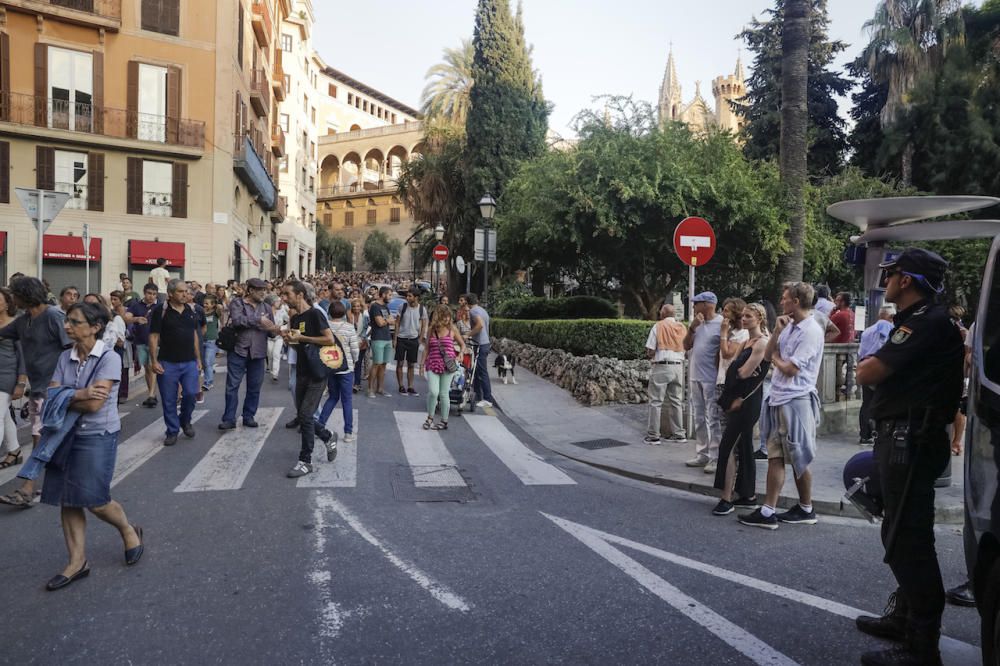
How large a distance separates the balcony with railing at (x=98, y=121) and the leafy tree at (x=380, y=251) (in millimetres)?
45496

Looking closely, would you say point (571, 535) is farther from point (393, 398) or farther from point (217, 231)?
point (217, 231)

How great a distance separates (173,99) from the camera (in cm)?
2816

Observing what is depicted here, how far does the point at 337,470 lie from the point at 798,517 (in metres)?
4.28

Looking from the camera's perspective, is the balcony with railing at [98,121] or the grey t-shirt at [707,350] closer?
the grey t-shirt at [707,350]

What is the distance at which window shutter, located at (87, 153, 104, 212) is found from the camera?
89.0ft

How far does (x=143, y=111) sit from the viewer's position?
2781 cm

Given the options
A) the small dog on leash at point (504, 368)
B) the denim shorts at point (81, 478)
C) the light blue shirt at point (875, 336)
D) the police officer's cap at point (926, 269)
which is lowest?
the small dog on leash at point (504, 368)

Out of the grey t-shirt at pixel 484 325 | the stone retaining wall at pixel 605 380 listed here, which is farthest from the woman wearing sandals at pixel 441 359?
the stone retaining wall at pixel 605 380

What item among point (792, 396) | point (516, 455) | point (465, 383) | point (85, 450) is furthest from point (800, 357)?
point (465, 383)

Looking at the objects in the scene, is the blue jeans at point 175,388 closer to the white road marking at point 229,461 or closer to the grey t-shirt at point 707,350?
the white road marking at point 229,461

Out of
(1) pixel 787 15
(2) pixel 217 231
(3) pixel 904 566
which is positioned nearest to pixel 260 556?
(3) pixel 904 566

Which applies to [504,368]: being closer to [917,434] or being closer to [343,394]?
[343,394]

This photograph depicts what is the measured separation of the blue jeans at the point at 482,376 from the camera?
1223 centimetres

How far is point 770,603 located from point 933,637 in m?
0.91
